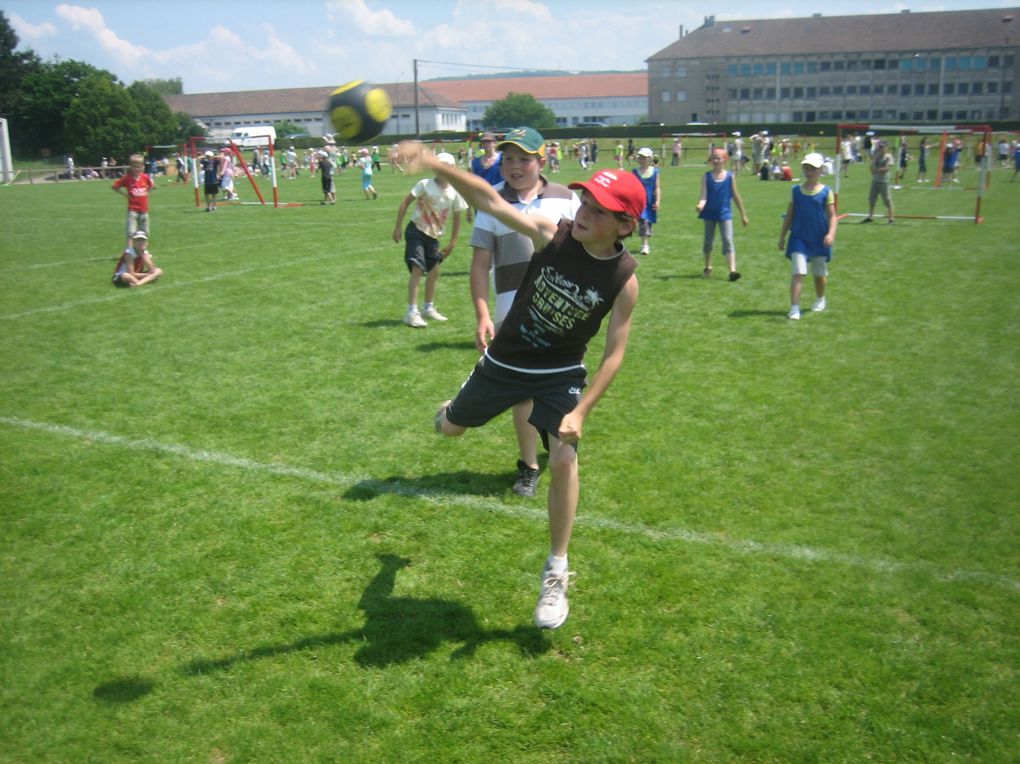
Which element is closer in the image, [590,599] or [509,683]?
[509,683]

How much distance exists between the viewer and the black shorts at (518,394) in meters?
4.56

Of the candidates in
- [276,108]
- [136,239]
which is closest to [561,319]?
[136,239]

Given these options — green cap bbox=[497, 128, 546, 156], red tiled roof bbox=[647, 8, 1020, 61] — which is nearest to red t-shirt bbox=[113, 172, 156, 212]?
green cap bbox=[497, 128, 546, 156]

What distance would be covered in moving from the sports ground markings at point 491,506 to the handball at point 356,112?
2.76m

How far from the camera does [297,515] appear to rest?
→ 577 cm

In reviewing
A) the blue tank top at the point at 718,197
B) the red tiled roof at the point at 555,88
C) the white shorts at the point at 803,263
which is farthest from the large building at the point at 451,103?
the white shorts at the point at 803,263

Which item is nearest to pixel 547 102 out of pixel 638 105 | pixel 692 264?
pixel 638 105

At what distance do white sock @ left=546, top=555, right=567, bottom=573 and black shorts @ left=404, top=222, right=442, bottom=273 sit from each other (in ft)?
23.8

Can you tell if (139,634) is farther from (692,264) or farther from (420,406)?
(692,264)

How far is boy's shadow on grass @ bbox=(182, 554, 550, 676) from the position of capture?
4.21m

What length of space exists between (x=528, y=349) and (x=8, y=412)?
19.6 ft

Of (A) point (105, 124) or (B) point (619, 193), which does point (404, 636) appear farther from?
(A) point (105, 124)

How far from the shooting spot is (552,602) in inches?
174

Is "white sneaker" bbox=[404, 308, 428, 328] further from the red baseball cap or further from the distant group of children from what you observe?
the red baseball cap
